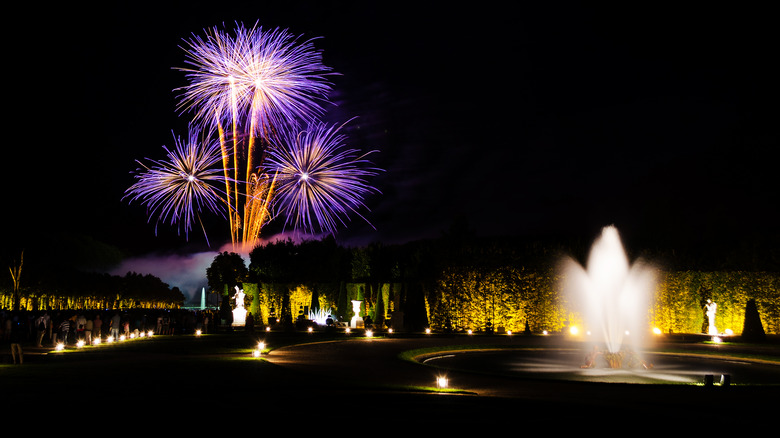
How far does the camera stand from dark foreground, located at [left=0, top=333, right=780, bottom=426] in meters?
10.1

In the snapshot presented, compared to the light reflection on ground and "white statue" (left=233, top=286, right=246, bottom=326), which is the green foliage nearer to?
the light reflection on ground

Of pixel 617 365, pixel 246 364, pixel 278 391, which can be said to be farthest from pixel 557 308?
pixel 278 391

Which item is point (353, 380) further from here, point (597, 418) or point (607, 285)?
point (607, 285)

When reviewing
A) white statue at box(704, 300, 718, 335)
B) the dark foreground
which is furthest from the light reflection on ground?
white statue at box(704, 300, 718, 335)

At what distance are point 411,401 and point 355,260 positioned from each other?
5324 cm

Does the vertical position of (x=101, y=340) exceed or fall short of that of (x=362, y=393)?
it exceeds it

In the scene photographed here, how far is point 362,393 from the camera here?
12469 millimetres

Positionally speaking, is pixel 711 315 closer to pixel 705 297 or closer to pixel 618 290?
pixel 705 297

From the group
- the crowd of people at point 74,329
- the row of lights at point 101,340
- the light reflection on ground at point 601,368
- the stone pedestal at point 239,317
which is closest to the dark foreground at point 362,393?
the light reflection on ground at point 601,368

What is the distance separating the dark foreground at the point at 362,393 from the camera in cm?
1014

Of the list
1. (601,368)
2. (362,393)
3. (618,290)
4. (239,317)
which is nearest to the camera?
(362,393)

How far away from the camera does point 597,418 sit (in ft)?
32.8

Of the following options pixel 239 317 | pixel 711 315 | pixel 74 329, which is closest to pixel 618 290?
pixel 711 315

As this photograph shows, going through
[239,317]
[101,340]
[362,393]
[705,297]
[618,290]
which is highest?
[618,290]
